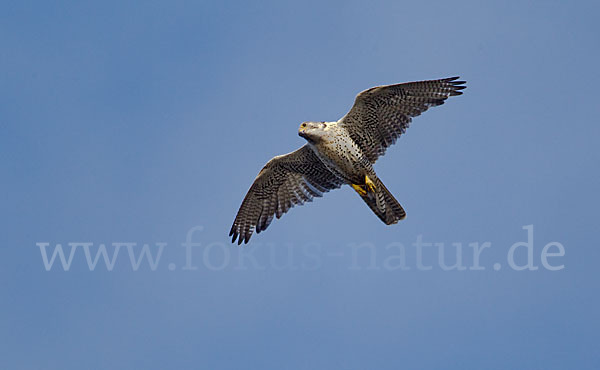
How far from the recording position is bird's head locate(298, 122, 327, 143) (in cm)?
1371

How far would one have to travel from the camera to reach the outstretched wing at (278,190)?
15067 mm

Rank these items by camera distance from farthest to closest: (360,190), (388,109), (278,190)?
(278,190) → (360,190) → (388,109)

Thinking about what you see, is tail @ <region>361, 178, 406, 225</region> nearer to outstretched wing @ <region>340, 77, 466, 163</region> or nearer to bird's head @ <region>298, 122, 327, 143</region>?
outstretched wing @ <region>340, 77, 466, 163</region>

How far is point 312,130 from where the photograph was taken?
13.7 m

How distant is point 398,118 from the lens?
45.6ft

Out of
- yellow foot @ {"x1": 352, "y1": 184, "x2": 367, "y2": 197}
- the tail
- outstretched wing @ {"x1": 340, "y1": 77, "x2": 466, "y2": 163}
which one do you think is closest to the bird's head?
outstretched wing @ {"x1": 340, "y1": 77, "x2": 466, "y2": 163}

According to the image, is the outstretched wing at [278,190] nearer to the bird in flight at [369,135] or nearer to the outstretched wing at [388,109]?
the bird in flight at [369,135]

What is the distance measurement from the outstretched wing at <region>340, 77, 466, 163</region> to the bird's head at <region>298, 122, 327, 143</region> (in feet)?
1.38

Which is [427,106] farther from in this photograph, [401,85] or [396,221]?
[396,221]

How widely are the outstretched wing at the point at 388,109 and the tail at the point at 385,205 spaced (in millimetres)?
521

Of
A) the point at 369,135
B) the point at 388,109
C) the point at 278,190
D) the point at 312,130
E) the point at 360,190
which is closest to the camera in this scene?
the point at 312,130

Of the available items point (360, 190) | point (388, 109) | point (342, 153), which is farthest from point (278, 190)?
point (388, 109)

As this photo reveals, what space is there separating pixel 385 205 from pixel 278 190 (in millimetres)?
2119

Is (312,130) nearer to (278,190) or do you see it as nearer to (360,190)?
(360,190)
